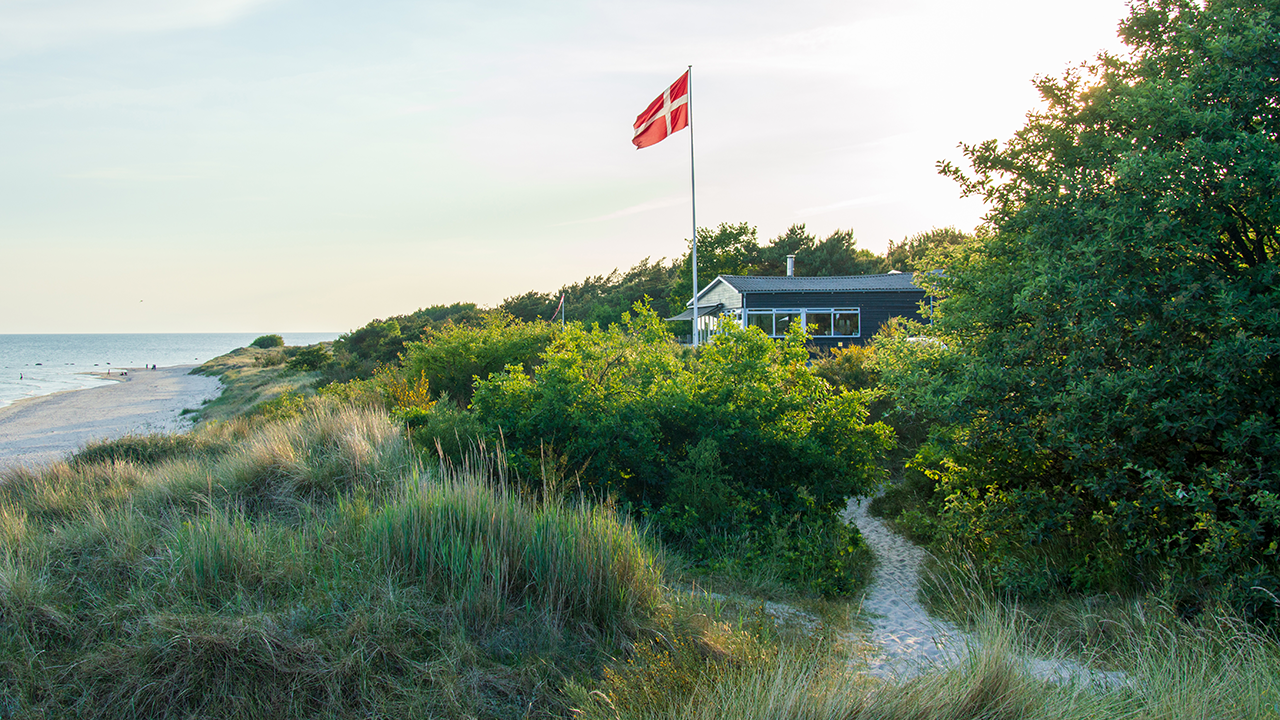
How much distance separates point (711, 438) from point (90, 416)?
109 feet

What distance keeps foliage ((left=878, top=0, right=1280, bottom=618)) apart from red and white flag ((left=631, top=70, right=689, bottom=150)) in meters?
13.6

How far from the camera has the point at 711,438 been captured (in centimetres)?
Answer: 827

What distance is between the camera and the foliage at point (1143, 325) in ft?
18.0

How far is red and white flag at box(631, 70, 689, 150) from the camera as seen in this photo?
19766 mm

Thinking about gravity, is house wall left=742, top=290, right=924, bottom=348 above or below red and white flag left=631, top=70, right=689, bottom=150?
below

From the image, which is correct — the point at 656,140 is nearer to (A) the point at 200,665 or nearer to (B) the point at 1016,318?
(B) the point at 1016,318

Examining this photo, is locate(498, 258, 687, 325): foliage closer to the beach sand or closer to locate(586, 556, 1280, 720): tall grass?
the beach sand

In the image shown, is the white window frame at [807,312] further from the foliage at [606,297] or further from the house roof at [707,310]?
the foliage at [606,297]

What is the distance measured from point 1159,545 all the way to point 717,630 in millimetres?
4575

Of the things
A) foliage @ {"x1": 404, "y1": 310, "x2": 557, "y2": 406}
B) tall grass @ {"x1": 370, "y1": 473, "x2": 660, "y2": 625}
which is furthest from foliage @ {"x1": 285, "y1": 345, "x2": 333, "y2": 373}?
tall grass @ {"x1": 370, "y1": 473, "x2": 660, "y2": 625}

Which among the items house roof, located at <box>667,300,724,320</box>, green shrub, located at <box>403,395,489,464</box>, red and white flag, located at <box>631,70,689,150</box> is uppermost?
red and white flag, located at <box>631,70,689,150</box>

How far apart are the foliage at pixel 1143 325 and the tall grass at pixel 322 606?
4.01 metres

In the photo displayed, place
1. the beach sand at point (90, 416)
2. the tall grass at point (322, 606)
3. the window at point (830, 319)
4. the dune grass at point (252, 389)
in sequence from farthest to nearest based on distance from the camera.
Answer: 1. the window at point (830, 319)
2. the dune grass at point (252, 389)
3. the beach sand at point (90, 416)
4. the tall grass at point (322, 606)

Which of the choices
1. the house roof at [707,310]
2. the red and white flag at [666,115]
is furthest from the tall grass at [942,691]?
the house roof at [707,310]
